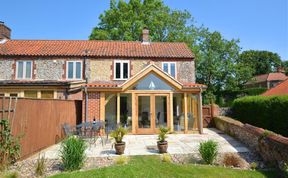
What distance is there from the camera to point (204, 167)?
7.61 metres

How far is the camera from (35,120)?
959cm

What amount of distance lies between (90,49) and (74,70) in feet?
8.92

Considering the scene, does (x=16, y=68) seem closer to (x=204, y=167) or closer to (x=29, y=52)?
(x=29, y=52)

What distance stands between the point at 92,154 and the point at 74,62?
12.7 metres

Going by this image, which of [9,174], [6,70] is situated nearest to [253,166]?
[9,174]

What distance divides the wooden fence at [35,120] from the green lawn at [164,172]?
2872mm

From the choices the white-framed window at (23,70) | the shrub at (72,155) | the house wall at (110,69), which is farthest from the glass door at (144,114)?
the white-framed window at (23,70)

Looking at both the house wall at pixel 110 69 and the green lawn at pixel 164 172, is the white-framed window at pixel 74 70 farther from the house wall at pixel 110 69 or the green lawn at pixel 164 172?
the green lawn at pixel 164 172

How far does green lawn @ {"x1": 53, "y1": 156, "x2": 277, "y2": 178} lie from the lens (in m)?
6.83

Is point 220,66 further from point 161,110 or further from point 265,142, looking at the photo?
point 265,142

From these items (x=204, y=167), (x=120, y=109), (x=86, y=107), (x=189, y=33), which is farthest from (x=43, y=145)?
(x=189, y=33)

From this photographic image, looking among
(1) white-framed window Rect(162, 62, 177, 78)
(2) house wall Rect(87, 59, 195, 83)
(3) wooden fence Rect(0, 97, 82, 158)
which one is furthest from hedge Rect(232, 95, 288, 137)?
(3) wooden fence Rect(0, 97, 82, 158)

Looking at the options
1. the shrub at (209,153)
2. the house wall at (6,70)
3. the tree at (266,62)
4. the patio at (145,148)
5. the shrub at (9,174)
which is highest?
the tree at (266,62)

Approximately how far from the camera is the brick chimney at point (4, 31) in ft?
72.9
